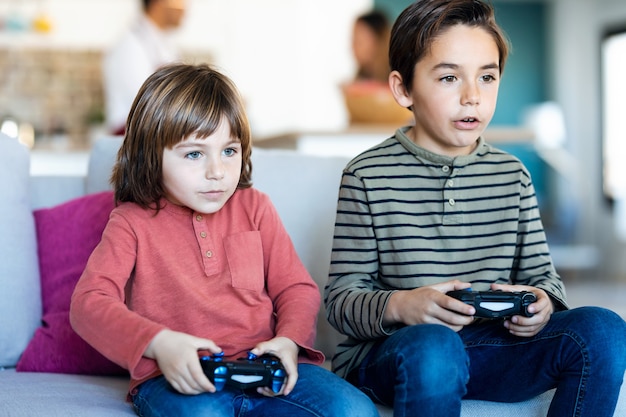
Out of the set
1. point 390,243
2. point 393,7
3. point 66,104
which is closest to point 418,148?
point 390,243

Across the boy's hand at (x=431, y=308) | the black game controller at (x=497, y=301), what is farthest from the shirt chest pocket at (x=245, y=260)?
the black game controller at (x=497, y=301)

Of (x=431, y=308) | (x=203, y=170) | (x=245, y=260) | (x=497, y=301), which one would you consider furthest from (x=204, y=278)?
(x=497, y=301)

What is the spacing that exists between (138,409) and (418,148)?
0.70 m

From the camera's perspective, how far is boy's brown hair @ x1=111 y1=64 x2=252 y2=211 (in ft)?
4.54

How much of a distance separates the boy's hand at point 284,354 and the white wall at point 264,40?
4.69m

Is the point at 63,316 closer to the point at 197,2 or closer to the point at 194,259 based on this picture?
the point at 194,259

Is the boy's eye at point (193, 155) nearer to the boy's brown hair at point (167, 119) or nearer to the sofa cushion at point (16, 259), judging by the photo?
the boy's brown hair at point (167, 119)

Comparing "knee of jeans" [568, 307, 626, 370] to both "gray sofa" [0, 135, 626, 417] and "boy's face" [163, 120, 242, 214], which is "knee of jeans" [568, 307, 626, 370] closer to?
"gray sofa" [0, 135, 626, 417]

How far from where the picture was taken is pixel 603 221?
24.4ft

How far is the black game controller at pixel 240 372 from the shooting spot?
3.89ft

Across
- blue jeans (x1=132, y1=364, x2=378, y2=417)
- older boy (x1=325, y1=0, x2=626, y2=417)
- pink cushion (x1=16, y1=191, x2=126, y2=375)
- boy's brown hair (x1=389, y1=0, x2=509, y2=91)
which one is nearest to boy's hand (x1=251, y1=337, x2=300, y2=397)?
blue jeans (x1=132, y1=364, x2=378, y2=417)

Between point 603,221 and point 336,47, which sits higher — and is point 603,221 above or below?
below

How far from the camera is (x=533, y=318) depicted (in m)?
1.34

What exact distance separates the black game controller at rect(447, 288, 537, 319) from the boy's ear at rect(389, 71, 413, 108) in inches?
17.4
